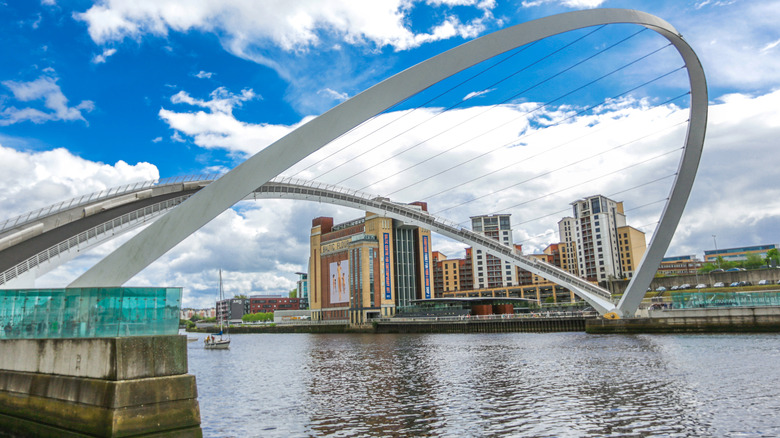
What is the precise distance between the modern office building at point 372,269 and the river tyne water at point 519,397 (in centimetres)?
7567

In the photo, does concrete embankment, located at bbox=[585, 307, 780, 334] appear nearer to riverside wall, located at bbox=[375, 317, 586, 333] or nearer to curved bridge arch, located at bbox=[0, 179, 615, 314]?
curved bridge arch, located at bbox=[0, 179, 615, 314]

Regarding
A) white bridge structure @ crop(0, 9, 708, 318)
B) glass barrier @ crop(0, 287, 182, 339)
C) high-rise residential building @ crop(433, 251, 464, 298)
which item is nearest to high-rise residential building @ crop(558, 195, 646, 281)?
high-rise residential building @ crop(433, 251, 464, 298)

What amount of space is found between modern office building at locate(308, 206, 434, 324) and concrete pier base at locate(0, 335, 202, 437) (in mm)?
88594

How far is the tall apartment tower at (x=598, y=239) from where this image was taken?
411 feet

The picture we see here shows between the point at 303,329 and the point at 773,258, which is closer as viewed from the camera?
the point at 773,258

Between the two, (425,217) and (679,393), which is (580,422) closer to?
(679,393)

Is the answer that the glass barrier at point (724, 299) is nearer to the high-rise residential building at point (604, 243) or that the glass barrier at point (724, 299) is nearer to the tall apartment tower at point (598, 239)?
the tall apartment tower at point (598, 239)

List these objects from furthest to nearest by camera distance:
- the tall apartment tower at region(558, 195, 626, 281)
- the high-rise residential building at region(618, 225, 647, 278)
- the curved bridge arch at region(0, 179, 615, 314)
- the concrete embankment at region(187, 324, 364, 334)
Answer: the high-rise residential building at region(618, 225, 647, 278) < the tall apartment tower at region(558, 195, 626, 281) < the concrete embankment at region(187, 324, 364, 334) < the curved bridge arch at region(0, 179, 615, 314)

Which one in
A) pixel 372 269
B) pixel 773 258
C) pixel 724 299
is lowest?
pixel 724 299

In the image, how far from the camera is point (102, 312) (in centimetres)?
1045

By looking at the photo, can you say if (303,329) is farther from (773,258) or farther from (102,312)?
(102,312)

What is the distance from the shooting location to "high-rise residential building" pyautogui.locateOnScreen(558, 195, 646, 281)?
411ft

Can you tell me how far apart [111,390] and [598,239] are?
130 m

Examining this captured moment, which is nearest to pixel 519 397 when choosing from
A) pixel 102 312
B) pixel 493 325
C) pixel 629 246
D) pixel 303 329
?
pixel 102 312
